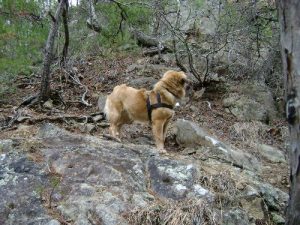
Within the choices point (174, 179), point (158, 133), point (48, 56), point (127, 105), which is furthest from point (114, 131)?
point (48, 56)

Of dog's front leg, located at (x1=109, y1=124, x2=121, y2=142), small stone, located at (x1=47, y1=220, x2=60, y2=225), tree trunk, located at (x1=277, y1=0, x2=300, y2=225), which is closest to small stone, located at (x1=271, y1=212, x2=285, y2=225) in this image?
dog's front leg, located at (x1=109, y1=124, x2=121, y2=142)

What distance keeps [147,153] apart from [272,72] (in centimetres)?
651

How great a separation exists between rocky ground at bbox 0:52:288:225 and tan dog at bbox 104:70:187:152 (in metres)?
0.42

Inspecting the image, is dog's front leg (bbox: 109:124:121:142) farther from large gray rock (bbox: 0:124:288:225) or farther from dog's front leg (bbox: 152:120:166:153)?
dog's front leg (bbox: 152:120:166:153)

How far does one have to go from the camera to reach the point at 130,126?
8789mm

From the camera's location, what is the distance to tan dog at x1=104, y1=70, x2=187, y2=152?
704 cm

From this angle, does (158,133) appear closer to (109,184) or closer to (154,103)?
(154,103)

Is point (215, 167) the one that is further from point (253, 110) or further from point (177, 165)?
point (253, 110)

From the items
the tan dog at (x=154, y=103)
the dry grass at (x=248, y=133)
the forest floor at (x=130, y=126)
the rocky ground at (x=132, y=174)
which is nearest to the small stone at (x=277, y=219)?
the rocky ground at (x=132, y=174)

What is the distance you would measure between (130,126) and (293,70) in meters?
6.57

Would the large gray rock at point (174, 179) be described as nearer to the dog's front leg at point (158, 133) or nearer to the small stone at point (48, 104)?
the dog's front leg at point (158, 133)

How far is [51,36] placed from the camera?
849cm

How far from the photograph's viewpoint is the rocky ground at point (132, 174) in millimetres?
5137

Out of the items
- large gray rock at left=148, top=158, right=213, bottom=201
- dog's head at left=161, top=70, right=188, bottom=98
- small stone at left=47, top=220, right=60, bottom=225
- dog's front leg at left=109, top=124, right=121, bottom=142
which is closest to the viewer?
small stone at left=47, top=220, right=60, bottom=225
